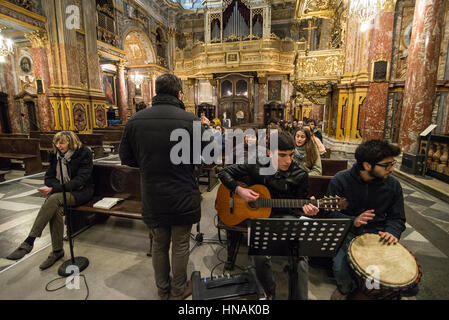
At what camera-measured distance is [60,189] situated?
278 cm

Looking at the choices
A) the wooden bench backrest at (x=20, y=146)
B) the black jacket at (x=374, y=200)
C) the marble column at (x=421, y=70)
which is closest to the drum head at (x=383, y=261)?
the black jacket at (x=374, y=200)

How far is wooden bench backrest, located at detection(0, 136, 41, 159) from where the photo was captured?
6.41 metres

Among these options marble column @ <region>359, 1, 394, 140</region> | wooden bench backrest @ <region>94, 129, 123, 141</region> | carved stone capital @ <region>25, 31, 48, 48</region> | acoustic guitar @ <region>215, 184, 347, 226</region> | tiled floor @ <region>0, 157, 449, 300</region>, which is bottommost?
tiled floor @ <region>0, 157, 449, 300</region>

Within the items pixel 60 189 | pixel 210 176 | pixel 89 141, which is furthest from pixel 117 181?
pixel 89 141

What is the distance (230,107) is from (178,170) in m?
18.4

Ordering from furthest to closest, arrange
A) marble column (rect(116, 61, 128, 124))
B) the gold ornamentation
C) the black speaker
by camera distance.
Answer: marble column (rect(116, 61, 128, 124)) < the gold ornamentation < the black speaker

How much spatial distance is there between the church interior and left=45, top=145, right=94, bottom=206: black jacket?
1.36 feet

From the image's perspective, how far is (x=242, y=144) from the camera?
6340 mm

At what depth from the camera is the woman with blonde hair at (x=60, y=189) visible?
2.57m

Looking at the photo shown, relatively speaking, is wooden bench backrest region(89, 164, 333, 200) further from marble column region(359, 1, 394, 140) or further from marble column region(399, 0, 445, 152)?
marble column region(359, 1, 394, 140)

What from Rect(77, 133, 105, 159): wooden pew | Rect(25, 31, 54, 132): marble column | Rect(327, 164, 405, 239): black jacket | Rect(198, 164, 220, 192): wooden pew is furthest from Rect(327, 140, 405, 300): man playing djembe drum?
Rect(25, 31, 54, 132): marble column

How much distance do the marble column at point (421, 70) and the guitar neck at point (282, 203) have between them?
5.61m

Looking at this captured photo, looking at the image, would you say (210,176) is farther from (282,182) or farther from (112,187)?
(282,182)
